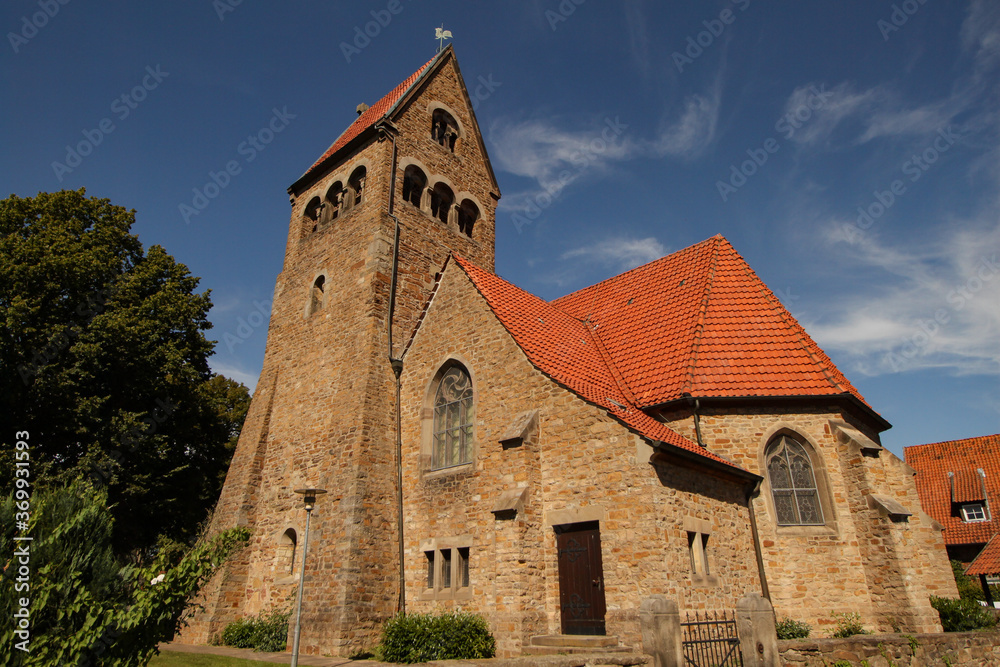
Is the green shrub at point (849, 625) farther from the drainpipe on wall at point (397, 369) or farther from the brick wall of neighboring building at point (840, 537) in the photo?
the drainpipe on wall at point (397, 369)

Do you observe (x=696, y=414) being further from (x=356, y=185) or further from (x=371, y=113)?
(x=371, y=113)

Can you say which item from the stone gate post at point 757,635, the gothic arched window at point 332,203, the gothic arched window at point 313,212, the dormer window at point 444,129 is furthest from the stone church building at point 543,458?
the dormer window at point 444,129

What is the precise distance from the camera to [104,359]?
17250 millimetres

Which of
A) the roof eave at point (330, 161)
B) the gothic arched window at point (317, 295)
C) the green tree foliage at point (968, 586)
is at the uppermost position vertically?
the roof eave at point (330, 161)

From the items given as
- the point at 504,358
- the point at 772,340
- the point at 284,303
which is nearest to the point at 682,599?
the point at 504,358

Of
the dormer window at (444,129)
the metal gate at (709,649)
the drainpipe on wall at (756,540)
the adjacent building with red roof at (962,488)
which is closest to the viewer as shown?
the metal gate at (709,649)

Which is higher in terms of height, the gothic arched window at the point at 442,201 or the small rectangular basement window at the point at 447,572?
the gothic arched window at the point at 442,201

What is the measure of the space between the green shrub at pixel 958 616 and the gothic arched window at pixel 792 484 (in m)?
2.51

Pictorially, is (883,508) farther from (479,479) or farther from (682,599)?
(479,479)

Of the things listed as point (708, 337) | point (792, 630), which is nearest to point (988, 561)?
point (792, 630)

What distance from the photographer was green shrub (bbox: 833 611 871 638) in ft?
37.0

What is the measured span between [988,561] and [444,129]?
2570 cm

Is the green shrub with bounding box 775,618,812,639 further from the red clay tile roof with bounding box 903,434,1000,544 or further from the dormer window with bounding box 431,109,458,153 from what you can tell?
the red clay tile roof with bounding box 903,434,1000,544

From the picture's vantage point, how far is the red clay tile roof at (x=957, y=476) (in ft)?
80.8
